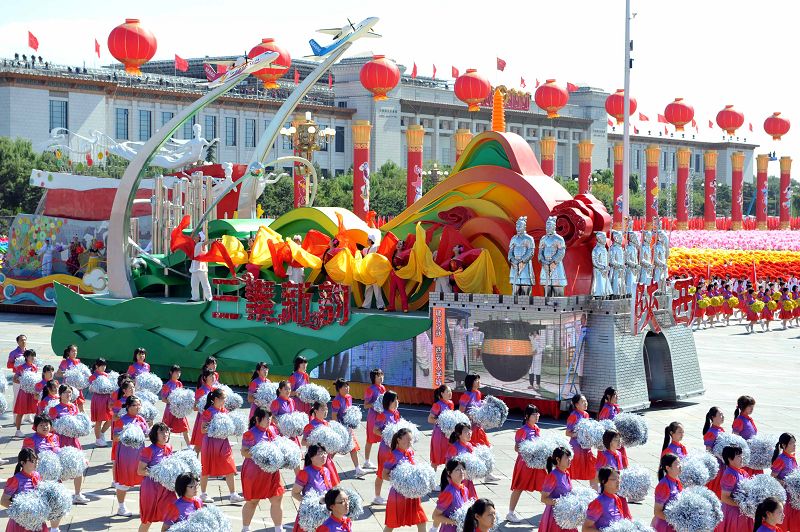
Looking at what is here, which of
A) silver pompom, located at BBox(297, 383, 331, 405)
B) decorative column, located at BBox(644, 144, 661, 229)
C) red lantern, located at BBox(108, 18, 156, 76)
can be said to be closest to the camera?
silver pompom, located at BBox(297, 383, 331, 405)

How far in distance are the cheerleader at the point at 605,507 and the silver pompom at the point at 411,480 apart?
1.57 meters

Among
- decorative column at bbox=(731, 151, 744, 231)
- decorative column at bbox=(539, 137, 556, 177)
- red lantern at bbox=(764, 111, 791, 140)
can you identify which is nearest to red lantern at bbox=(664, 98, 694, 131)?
decorative column at bbox=(731, 151, 744, 231)

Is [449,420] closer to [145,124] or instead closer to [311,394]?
[311,394]

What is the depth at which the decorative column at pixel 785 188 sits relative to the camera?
214ft

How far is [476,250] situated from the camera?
59.0 ft

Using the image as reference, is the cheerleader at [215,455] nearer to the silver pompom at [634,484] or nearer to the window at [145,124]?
the silver pompom at [634,484]

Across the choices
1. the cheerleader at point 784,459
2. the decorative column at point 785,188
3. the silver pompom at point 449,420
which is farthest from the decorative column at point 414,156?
the decorative column at point 785,188

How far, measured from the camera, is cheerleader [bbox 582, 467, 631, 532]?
8.73 meters

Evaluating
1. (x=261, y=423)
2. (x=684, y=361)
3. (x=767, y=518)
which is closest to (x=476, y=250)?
(x=684, y=361)

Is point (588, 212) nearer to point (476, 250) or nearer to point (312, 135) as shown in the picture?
point (476, 250)

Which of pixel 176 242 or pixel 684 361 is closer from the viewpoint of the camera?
pixel 684 361

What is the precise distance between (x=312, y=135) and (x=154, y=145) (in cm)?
999

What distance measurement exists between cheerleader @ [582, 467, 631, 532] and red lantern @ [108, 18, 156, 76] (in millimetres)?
32789

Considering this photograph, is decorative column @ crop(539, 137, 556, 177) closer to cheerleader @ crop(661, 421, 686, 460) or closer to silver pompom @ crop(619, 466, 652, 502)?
cheerleader @ crop(661, 421, 686, 460)
